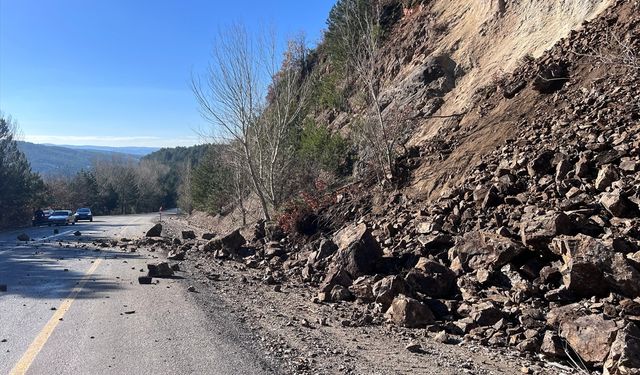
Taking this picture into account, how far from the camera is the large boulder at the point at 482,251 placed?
24.6 feet

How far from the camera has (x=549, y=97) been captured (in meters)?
11.3

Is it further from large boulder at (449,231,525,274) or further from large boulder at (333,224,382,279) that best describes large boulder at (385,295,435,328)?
large boulder at (333,224,382,279)

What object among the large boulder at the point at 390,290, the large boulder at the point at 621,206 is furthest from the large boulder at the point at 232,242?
the large boulder at the point at 621,206

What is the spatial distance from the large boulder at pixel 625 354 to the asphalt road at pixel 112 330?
3.36 m

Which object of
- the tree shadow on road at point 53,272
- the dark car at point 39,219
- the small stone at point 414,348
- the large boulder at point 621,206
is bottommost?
the dark car at point 39,219

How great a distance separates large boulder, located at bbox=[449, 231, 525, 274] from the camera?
7.49 meters

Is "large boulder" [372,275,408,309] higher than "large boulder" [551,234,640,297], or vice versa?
"large boulder" [551,234,640,297]

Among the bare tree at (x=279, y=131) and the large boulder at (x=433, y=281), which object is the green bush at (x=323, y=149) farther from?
the large boulder at (x=433, y=281)

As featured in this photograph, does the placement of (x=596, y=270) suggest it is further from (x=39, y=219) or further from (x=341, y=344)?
(x=39, y=219)

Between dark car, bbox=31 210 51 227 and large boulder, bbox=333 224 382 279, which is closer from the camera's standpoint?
large boulder, bbox=333 224 382 279

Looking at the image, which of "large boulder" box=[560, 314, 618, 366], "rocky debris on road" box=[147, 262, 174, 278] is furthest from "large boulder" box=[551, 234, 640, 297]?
"rocky debris on road" box=[147, 262, 174, 278]

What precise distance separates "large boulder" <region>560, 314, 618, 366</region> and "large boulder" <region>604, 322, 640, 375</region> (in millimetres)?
136

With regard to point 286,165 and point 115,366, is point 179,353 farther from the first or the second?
point 286,165

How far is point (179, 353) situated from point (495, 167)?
770 cm
